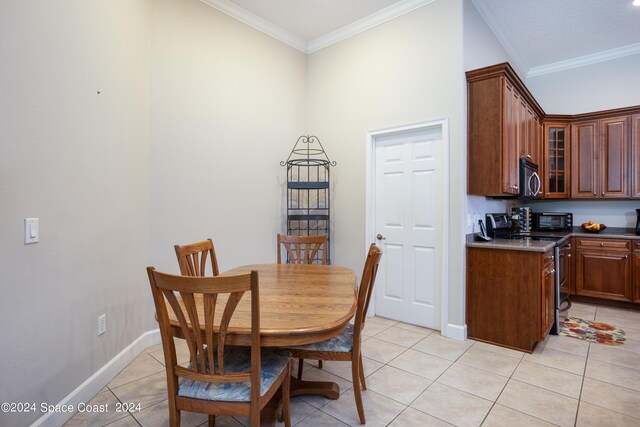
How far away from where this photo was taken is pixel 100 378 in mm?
2176

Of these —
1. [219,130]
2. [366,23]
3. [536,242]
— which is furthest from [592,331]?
[219,130]

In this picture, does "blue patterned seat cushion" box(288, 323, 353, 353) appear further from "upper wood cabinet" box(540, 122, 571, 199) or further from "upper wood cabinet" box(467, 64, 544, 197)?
"upper wood cabinet" box(540, 122, 571, 199)

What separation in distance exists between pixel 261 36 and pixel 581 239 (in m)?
4.65

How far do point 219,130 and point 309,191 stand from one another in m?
1.34

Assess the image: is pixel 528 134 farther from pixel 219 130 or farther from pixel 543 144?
pixel 219 130

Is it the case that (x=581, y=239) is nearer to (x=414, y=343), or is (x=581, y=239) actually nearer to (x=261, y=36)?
(x=414, y=343)

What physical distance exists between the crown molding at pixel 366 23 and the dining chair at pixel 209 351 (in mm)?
3335

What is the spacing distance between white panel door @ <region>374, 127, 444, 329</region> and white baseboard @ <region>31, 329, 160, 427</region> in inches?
92.2

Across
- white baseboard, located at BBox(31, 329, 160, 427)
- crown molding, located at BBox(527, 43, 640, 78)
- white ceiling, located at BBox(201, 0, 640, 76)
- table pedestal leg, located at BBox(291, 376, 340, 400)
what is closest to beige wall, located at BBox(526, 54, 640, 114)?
crown molding, located at BBox(527, 43, 640, 78)

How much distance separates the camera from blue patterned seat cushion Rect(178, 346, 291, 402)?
1347mm

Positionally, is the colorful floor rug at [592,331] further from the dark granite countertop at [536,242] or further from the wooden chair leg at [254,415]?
the wooden chair leg at [254,415]

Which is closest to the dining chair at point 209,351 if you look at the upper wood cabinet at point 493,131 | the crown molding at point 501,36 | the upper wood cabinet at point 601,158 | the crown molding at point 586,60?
the upper wood cabinet at point 493,131

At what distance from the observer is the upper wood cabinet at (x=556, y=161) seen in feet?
14.7

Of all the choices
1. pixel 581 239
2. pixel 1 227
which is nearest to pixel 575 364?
pixel 581 239
